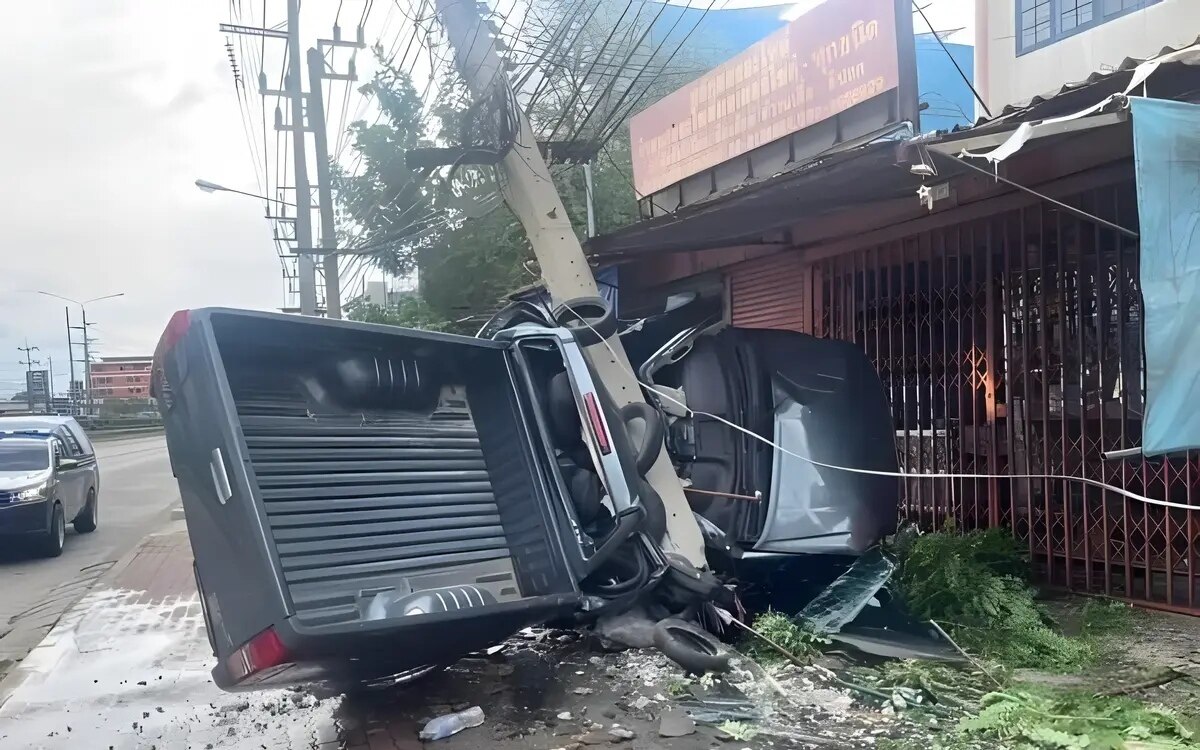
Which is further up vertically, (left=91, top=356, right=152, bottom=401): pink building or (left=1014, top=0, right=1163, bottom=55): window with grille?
(left=1014, top=0, right=1163, bottom=55): window with grille

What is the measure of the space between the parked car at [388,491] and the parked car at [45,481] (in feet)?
25.3

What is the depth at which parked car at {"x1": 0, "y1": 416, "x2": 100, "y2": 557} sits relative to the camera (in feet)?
34.4

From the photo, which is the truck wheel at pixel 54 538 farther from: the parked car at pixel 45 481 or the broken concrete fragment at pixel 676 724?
the broken concrete fragment at pixel 676 724

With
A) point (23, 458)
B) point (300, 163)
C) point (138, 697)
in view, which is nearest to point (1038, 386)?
point (138, 697)

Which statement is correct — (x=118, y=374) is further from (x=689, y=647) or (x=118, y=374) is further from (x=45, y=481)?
(x=689, y=647)

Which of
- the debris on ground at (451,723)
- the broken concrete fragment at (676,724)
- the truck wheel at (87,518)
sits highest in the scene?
the broken concrete fragment at (676,724)

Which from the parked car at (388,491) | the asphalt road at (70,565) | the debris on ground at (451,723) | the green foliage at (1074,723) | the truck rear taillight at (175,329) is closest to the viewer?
the green foliage at (1074,723)

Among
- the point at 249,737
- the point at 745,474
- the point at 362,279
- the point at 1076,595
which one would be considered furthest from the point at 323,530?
the point at 362,279

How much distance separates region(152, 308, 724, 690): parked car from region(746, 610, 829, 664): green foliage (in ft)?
1.62

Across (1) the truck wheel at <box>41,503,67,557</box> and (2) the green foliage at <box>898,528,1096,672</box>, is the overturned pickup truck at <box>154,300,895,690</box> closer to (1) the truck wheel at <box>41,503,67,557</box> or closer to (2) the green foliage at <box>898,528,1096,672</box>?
(2) the green foliage at <box>898,528,1096,672</box>

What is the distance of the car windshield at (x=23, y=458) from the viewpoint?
11184 mm

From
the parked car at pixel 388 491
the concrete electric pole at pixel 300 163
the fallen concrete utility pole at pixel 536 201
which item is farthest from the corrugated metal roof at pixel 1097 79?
the concrete electric pole at pixel 300 163

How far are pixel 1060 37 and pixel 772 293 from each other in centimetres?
439

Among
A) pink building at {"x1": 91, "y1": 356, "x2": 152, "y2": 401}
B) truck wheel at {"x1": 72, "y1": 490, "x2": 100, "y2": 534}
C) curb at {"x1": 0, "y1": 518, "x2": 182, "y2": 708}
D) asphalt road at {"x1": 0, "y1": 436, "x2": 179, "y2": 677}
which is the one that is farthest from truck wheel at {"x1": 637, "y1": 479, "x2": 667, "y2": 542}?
pink building at {"x1": 91, "y1": 356, "x2": 152, "y2": 401}
